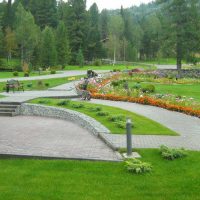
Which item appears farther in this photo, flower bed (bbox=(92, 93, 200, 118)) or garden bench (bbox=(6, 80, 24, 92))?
garden bench (bbox=(6, 80, 24, 92))

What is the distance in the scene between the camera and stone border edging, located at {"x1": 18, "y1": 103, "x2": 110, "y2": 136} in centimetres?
1444

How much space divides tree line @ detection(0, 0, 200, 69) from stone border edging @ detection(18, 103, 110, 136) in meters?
36.4

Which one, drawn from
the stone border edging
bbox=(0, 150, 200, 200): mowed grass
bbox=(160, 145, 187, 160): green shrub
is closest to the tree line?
the stone border edging

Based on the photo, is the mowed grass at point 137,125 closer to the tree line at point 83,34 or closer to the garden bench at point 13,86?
the garden bench at point 13,86

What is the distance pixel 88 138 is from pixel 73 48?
222 ft

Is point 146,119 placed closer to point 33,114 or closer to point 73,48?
point 33,114

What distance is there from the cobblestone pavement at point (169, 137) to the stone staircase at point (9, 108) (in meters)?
6.04

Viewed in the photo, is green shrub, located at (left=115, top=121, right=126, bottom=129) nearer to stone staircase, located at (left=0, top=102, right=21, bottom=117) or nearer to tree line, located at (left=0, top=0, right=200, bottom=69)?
stone staircase, located at (left=0, top=102, right=21, bottom=117)

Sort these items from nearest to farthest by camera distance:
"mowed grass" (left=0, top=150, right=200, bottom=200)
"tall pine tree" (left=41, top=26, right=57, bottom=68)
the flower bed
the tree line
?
"mowed grass" (left=0, top=150, right=200, bottom=200), the flower bed, the tree line, "tall pine tree" (left=41, top=26, right=57, bottom=68)

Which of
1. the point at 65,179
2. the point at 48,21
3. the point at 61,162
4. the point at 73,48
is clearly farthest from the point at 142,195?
the point at 48,21

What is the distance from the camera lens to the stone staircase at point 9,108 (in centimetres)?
2072

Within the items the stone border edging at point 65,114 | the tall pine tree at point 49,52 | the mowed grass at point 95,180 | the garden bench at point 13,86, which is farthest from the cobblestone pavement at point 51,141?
the tall pine tree at point 49,52

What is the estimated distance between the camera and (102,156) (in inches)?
417

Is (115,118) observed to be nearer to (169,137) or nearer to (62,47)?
(169,137)
